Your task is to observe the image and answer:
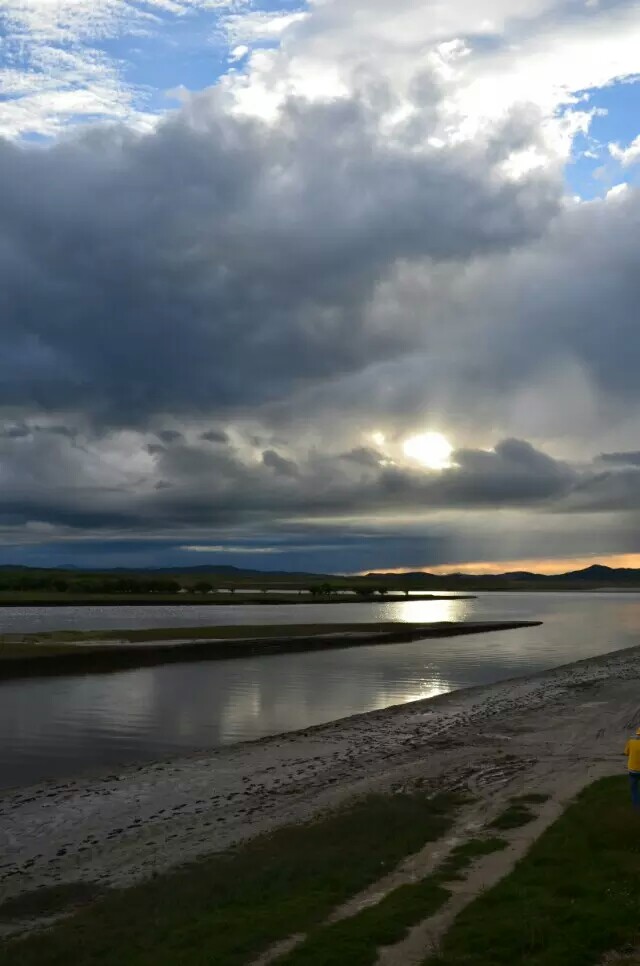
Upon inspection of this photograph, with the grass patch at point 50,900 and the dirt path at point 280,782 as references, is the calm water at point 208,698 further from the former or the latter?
the grass patch at point 50,900

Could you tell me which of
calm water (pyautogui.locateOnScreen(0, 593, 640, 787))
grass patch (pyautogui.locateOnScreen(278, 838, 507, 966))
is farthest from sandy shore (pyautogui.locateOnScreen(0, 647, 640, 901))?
grass patch (pyautogui.locateOnScreen(278, 838, 507, 966))

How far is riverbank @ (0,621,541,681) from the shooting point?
6275 centimetres

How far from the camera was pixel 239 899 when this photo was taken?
50.8 feet

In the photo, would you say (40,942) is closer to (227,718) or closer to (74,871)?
(74,871)

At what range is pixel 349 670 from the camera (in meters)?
61.8

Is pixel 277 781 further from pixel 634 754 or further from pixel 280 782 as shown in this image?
pixel 634 754

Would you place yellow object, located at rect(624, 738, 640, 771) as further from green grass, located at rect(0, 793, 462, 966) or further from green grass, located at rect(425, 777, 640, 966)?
green grass, located at rect(0, 793, 462, 966)

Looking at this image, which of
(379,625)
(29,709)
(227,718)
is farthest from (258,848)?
(379,625)

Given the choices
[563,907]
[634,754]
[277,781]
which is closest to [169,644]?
[277,781]

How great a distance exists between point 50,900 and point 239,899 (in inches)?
170

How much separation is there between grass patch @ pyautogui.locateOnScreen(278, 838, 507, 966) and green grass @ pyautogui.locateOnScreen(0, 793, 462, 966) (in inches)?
31.1

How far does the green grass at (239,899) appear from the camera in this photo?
13055mm

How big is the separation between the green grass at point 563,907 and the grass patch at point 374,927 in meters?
A: 0.79

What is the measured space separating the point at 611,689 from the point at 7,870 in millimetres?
39881
